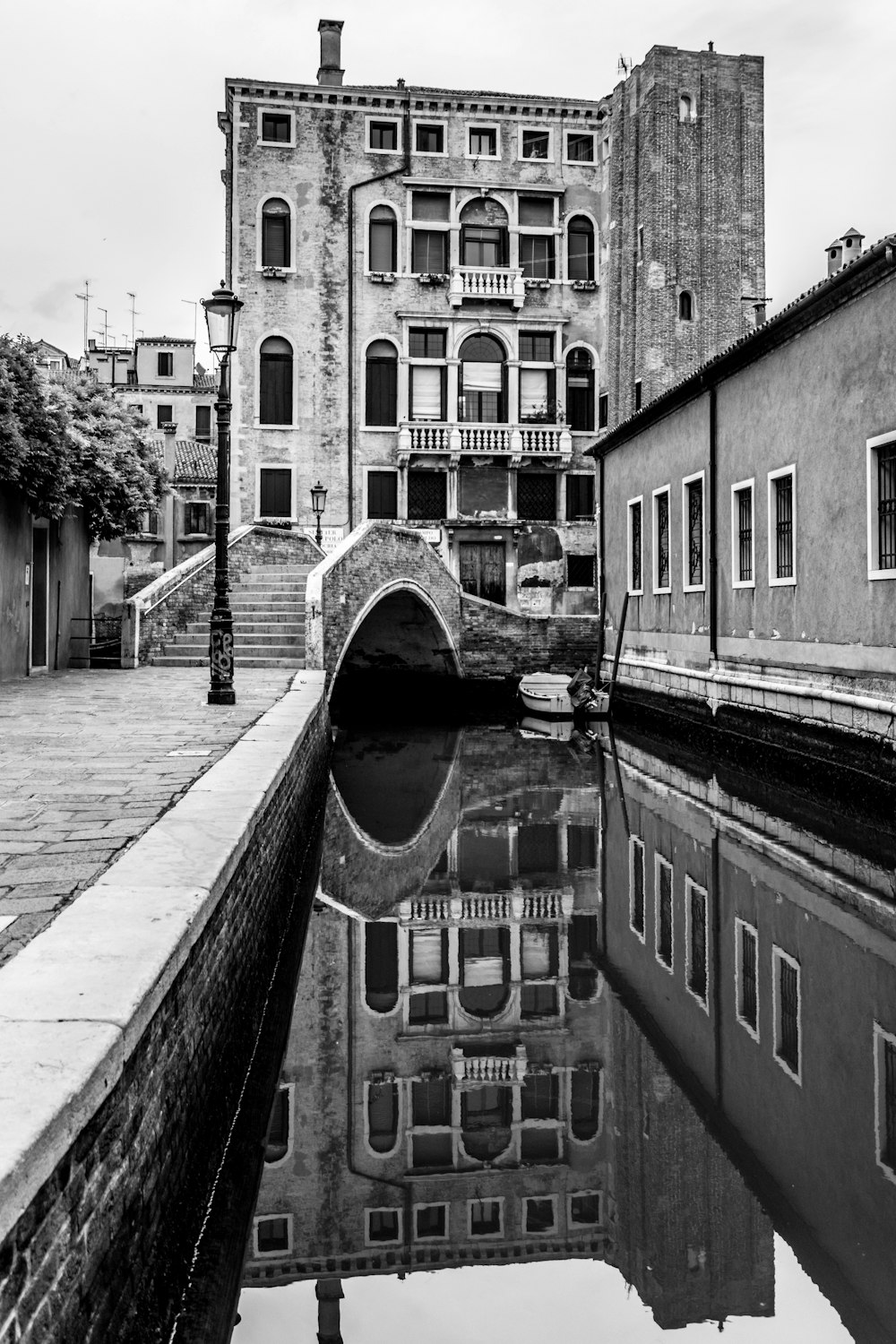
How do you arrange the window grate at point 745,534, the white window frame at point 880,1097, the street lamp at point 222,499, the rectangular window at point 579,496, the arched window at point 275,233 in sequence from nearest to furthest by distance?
the white window frame at point 880,1097, the street lamp at point 222,499, the window grate at point 745,534, the arched window at point 275,233, the rectangular window at point 579,496

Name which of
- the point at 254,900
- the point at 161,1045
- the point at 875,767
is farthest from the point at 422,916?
the point at 875,767

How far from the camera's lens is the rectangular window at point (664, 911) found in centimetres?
655

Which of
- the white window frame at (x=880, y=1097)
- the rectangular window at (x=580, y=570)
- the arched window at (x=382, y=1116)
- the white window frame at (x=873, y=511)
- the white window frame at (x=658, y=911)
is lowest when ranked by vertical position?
the arched window at (x=382, y=1116)

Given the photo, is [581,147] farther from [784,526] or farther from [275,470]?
[784,526]

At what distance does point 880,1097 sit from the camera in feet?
14.7

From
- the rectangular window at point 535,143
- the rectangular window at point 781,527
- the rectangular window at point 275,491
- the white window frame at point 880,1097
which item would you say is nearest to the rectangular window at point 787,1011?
the white window frame at point 880,1097

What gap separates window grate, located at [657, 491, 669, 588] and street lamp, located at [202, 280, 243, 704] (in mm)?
9040

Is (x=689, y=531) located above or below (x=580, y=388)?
below

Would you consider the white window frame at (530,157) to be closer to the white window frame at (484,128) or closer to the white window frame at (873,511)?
the white window frame at (484,128)

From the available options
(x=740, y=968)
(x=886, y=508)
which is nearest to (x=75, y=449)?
(x=886, y=508)

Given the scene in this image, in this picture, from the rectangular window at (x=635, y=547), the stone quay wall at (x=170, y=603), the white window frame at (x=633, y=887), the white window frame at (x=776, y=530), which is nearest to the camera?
the white window frame at (x=633, y=887)

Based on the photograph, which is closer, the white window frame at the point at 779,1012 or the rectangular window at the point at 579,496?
the white window frame at the point at 779,1012

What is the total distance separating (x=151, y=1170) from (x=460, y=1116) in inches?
67.1

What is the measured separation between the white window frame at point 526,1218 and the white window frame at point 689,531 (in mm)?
12795
